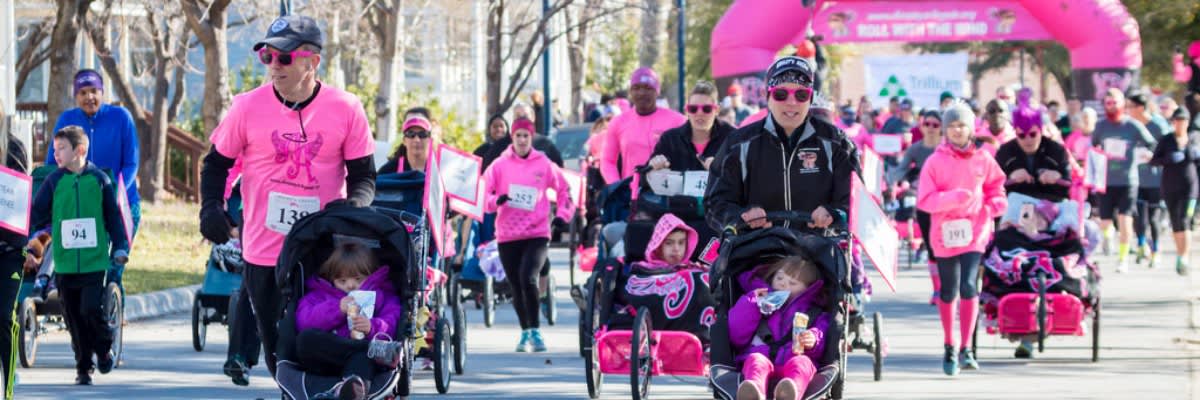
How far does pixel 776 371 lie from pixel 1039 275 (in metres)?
5.26

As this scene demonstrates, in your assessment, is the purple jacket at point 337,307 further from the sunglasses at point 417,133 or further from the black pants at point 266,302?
the sunglasses at point 417,133

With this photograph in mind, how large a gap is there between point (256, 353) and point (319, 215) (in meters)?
2.45

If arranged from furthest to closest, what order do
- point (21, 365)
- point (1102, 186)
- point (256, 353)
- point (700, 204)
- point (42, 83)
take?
point (42, 83) < point (1102, 186) < point (21, 365) < point (700, 204) < point (256, 353)

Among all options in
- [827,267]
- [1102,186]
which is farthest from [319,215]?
[1102,186]

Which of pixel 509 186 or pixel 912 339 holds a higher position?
pixel 509 186

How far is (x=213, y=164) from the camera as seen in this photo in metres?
9.18

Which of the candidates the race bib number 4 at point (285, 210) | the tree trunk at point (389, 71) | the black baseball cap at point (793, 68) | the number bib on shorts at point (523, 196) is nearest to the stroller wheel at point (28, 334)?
the number bib on shorts at point (523, 196)

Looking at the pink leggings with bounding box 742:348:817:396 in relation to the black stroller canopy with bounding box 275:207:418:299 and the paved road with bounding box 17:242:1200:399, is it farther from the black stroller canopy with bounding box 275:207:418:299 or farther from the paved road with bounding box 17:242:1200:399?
the paved road with bounding box 17:242:1200:399

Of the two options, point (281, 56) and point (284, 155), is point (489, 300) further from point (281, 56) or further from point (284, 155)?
point (281, 56)

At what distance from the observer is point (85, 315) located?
1248 cm

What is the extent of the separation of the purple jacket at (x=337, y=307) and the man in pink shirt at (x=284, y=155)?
24 cm

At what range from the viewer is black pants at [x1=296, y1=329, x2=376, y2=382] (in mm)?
8680

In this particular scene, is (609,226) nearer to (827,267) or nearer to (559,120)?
(827,267)

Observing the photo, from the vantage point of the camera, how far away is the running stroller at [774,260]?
8.86 metres
